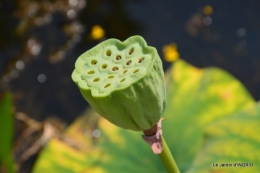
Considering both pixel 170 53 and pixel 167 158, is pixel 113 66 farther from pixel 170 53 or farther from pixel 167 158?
pixel 170 53

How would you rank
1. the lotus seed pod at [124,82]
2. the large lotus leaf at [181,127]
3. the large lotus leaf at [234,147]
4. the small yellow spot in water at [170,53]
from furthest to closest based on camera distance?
the small yellow spot in water at [170,53]
the large lotus leaf at [181,127]
the large lotus leaf at [234,147]
the lotus seed pod at [124,82]

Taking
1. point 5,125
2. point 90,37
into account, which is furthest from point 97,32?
point 5,125

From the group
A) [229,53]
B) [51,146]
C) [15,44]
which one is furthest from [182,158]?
[15,44]

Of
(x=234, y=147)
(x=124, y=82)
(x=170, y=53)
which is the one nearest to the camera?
(x=124, y=82)

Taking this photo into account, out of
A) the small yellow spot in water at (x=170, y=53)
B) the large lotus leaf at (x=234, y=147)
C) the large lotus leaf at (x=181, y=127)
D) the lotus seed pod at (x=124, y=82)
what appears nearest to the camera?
the lotus seed pod at (x=124, y=82)

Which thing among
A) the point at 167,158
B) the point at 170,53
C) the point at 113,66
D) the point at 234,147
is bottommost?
the point at 170,53

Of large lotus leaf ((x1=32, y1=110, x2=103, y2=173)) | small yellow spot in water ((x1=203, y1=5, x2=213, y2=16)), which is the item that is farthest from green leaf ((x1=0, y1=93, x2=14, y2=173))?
small yellow spot in water ((x1=203, y1=5, x2=213, y2=16))

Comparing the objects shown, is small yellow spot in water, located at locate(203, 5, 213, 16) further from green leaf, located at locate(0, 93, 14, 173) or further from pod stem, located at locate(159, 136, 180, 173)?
pod stem, located at locate(159, 136, 180, 173)

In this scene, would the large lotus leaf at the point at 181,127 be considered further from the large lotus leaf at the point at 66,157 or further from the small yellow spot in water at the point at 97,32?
the small yellow spot in water at the point at 97,32

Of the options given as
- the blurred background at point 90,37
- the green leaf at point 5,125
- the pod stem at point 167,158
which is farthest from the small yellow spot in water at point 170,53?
the pod stem at point 167,158
